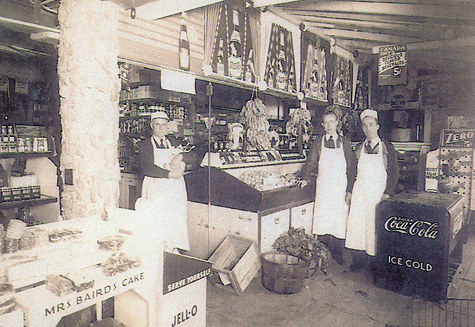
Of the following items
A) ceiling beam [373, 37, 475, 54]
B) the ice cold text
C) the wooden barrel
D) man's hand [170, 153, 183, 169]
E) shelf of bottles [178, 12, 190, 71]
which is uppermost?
ceiling beam [373, 37, 475, 54]

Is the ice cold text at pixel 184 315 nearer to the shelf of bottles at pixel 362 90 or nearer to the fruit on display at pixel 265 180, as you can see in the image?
the fruit on display at pixel 265 180

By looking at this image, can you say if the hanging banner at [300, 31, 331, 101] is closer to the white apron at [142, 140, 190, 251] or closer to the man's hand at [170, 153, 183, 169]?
the man's hand at [170, 153, 183, 169]

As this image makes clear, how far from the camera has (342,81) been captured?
681cm

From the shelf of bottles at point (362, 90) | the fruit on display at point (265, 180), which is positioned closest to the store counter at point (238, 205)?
the fruit on display at point (265, 180)

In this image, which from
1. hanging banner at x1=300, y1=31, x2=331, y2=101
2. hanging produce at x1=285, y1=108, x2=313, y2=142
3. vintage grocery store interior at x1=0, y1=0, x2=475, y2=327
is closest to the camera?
vintage grocery store interior at x1=0, y1=0, x2=475, y2=327

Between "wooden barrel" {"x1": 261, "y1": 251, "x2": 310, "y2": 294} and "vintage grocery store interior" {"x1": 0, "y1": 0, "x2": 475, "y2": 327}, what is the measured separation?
0.05 feet

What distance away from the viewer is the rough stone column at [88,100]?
2.70 meters

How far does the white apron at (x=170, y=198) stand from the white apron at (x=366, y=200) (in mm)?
2181

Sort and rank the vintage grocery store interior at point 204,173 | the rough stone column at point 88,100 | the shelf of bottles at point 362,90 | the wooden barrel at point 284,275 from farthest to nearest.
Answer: the shelf of bottles at point 362,90
the wooden barrel at point 284,275
the rough stone column at point 88,100
the vintage grocery store interior at point 204,173

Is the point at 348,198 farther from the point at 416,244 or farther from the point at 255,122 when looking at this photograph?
the point at 255,122

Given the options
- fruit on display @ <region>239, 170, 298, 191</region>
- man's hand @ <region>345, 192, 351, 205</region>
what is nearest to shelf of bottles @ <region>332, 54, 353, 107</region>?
man's hand @ <region>345, 192, 351, 205</region>

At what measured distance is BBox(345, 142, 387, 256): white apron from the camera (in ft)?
14.7

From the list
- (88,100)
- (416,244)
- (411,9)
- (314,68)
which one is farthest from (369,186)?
(88,100)

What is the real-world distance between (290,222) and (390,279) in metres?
1.35
